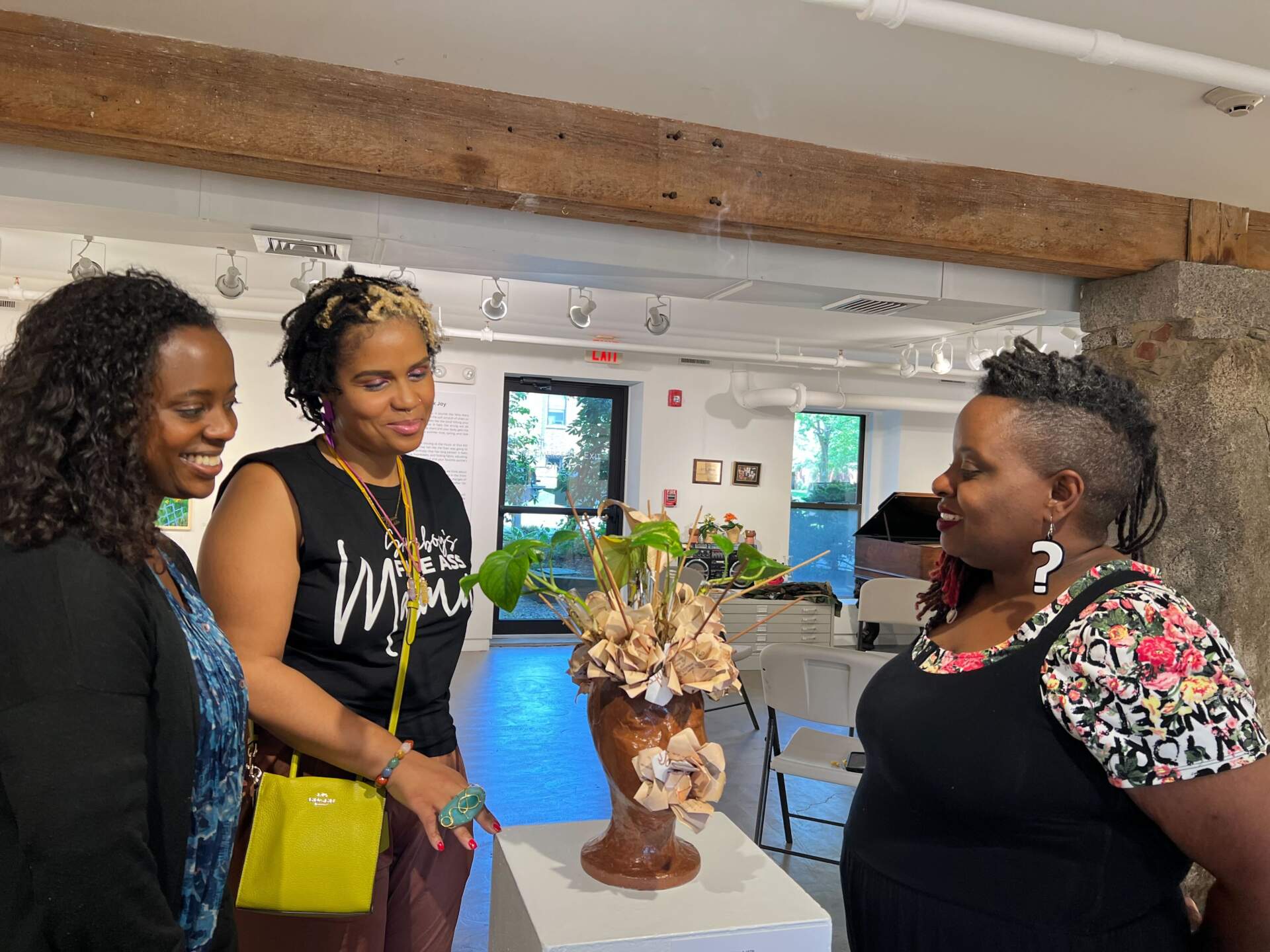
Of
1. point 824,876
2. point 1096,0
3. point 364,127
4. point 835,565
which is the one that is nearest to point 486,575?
point 364,127

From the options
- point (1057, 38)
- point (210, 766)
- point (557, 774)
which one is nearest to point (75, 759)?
point (210, 766)

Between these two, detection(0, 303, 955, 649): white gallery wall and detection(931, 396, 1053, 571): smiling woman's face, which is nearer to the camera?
detection(931, 396, 1053, 571): smiling woman's face

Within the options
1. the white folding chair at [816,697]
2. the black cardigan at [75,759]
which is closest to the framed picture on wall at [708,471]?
the white folding chair at [816,697]

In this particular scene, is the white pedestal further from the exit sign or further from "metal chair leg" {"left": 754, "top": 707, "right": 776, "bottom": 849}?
the exit sign

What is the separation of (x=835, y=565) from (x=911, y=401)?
2074 millimetres

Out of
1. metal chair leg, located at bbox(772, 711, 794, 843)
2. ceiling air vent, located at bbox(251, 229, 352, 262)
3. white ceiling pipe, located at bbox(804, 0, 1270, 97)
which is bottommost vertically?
metal chair leg, located at bbox(772, 711, 794, 843)

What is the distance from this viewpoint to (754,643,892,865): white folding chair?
10.7 feet

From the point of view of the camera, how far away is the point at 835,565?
10.2 meters

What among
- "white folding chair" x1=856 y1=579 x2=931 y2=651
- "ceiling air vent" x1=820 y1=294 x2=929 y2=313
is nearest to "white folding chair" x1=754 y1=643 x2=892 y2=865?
"ceiling air vent" x1=820 y1=294 x2=929 y2=313

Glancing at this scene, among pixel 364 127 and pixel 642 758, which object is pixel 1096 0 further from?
pixel 642 758

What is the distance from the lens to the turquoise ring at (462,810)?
1.32 m

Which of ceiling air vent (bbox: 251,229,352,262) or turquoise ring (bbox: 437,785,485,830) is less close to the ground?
ceiling air vent (bbox: 251,229,352,262)

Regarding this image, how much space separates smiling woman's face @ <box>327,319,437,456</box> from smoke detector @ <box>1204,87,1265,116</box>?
2365 millimetres

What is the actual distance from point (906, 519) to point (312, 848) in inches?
319
